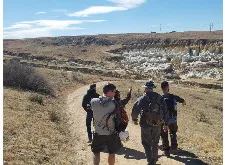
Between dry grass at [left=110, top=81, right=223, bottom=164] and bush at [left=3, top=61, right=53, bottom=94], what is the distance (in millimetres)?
5967

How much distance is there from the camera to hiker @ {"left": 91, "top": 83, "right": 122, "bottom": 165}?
25.1ft

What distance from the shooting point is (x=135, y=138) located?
539 inches

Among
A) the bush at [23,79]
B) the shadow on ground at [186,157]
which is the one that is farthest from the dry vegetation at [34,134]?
the bush at [23,79]

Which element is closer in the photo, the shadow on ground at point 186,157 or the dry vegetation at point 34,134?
the dry vegetation at point 34,134

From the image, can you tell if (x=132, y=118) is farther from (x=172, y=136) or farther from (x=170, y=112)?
(x=172, y=136)

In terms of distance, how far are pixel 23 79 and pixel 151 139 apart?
20.1m

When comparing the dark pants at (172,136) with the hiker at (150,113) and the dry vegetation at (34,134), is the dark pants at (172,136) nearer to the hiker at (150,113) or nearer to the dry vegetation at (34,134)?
the hiker at (150,113)

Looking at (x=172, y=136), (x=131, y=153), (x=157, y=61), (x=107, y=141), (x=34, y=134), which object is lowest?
(x=157, y=61)

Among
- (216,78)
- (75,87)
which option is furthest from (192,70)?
(75,87)

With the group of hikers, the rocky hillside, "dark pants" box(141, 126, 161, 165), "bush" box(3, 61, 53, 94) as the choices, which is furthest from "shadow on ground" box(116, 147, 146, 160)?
the rocky hillside

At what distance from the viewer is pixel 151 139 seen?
29.0 feet

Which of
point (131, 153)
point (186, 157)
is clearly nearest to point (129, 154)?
point (131, 153)

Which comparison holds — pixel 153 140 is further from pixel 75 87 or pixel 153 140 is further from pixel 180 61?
pixel 180 61

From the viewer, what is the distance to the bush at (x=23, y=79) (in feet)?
89.7
